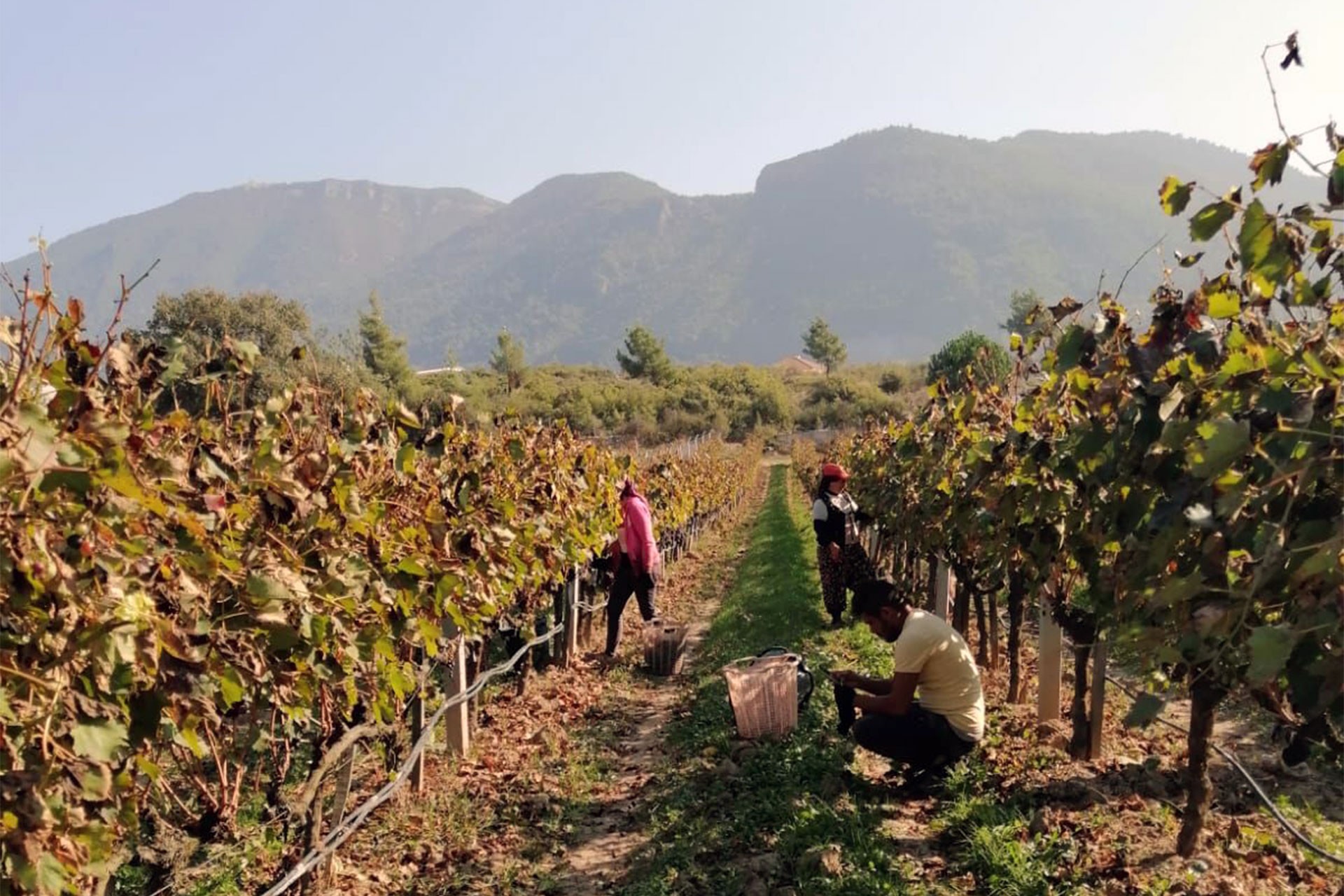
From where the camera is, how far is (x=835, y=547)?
8.58 m

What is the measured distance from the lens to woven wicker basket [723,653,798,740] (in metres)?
5.45

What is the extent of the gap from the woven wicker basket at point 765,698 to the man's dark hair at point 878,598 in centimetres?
92

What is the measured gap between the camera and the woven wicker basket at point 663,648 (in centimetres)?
781

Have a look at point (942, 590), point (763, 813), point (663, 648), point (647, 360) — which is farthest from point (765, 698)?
point (647, 360)

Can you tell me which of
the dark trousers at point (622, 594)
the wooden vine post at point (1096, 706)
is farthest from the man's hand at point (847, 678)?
the dark trousers at point (622, 594)

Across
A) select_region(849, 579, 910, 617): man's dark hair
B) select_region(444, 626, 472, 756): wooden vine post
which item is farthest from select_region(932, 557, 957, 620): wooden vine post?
select_region(444, 626, 472, 756): wooden vine post

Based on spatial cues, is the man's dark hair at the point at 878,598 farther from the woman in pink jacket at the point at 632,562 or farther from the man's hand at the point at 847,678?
the woman in pink jacket at the point at 632,562

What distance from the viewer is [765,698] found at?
550 centimetres

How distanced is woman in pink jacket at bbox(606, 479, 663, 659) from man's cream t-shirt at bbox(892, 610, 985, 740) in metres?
3.91

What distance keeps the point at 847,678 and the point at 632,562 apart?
11.9 ft

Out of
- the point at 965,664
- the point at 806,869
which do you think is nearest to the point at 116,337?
the point at 806,869

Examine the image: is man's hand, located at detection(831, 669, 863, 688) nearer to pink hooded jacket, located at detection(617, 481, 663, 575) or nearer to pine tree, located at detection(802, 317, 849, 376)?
pink hooded jacket, located at detection(617, 481, 663, 575)

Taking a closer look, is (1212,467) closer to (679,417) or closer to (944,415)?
(944,415)

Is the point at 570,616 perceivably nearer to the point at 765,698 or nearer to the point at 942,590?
the point at 765,698
